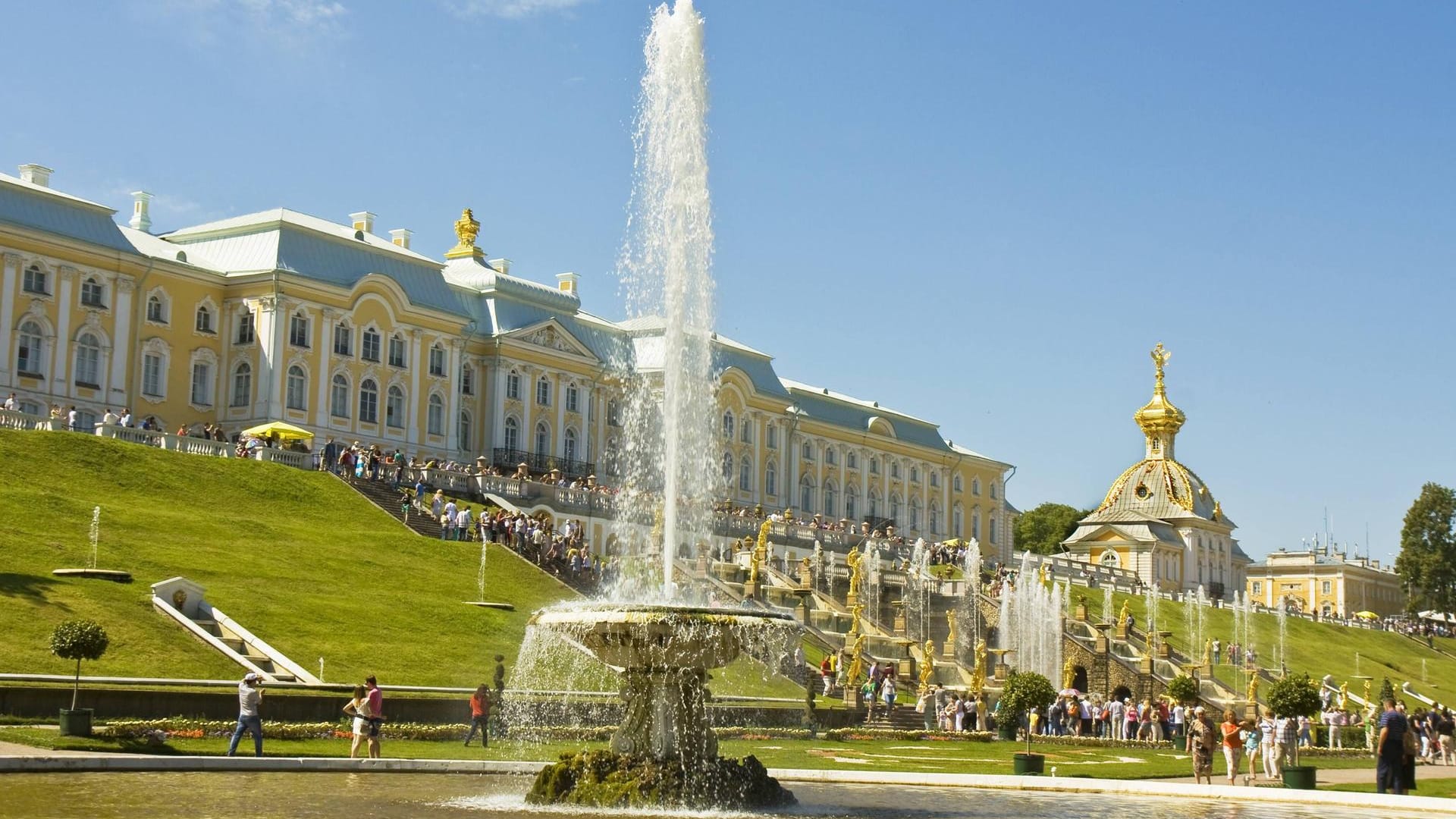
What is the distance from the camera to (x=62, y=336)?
186ft

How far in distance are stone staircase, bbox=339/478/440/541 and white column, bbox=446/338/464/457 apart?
1655 cm

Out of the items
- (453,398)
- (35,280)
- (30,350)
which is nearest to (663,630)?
(30,350)

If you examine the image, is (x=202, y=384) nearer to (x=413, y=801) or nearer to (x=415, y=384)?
(x=415, y=384)

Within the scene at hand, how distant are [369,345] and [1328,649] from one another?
38.7m

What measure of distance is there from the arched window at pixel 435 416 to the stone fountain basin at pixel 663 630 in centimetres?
4836

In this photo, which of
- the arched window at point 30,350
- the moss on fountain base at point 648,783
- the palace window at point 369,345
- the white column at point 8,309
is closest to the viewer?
the moss on fountain base at point 648,783

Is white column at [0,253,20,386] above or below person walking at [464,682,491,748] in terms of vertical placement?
above

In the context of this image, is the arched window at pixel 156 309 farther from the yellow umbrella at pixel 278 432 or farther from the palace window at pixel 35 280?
the yellow umbrella at pixel 278 432

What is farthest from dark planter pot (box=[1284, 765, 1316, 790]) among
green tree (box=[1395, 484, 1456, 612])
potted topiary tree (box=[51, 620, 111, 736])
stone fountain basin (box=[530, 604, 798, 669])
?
green tree (box=[1395, 484, 1456, 612])

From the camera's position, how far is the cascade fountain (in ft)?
172

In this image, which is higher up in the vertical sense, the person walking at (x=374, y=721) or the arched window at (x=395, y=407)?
the arched window at (x=395, y=407)

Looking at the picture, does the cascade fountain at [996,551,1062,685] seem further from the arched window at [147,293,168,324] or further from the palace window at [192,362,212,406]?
the arched window at [147,293,168,324]

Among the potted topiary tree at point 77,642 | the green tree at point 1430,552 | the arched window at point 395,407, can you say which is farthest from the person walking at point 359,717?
the green tree at point 1430,552

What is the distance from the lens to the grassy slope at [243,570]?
30.1 meters
